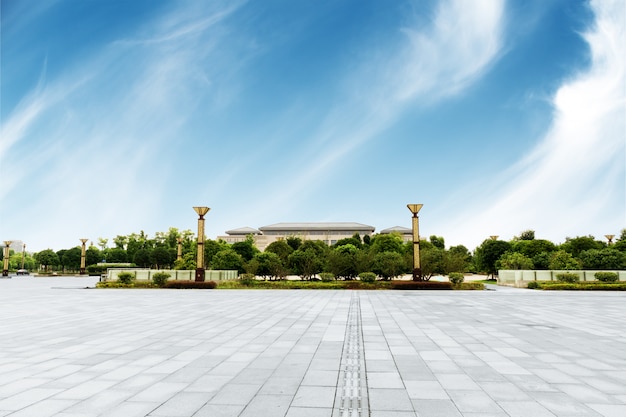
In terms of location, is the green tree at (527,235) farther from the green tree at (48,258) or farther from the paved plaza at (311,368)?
the green tree at (48,258)

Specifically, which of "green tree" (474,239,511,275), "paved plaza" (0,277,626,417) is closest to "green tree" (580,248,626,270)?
"green tree" (474,239,511,275)

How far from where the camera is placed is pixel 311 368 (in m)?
5.96

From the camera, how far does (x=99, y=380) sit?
209 inches

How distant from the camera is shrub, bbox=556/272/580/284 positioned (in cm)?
2839

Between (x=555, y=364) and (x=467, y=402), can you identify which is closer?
(x=467, y=402)

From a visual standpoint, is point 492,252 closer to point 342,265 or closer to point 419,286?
point 342,265

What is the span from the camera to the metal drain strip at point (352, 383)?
4.21 meters

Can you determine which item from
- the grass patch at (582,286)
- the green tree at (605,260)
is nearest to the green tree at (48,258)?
the grass patch at (582,286)

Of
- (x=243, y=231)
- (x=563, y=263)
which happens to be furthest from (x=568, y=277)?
(x=243, y=231)

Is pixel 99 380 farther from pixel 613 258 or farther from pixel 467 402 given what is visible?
pixel 613 258

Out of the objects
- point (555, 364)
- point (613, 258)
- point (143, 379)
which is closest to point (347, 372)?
point (143, 379)

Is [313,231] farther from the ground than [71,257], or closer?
farther from the ground

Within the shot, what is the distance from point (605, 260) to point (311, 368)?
3429cm

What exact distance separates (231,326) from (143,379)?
16.0 feet
